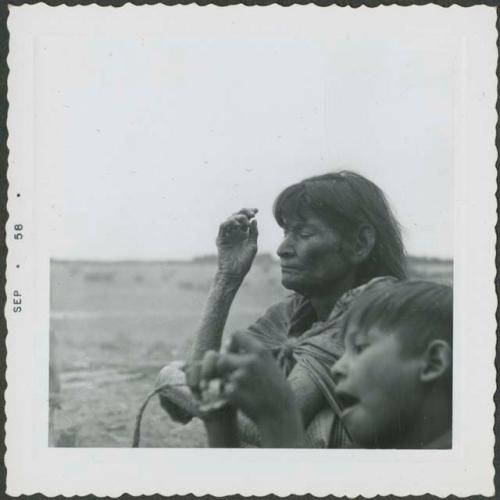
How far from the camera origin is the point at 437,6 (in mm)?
4848

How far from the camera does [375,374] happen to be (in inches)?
176

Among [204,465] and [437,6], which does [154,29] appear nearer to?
[437,6]

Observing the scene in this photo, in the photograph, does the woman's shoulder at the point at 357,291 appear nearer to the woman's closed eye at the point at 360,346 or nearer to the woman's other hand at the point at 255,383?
the woman's closed eye at the point at 360,346

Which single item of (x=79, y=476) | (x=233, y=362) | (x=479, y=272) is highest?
(x=479, y=272)

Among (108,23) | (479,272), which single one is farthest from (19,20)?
(479,272)

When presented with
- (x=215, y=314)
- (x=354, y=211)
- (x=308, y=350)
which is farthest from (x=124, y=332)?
(x=354, y=211)

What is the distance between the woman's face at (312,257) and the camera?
4.75 metres

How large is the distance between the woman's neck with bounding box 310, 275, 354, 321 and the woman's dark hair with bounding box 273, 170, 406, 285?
1.8 inches

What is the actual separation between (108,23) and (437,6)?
→ 1.34m

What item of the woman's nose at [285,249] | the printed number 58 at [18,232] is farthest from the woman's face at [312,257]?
the printed number 58 at [18,232]

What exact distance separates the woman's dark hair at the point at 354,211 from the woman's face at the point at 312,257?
0.04m

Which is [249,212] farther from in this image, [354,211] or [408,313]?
[408,313]

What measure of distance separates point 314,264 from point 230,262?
1.15 ft

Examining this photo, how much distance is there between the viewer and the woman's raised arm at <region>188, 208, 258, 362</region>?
15.8 ft
